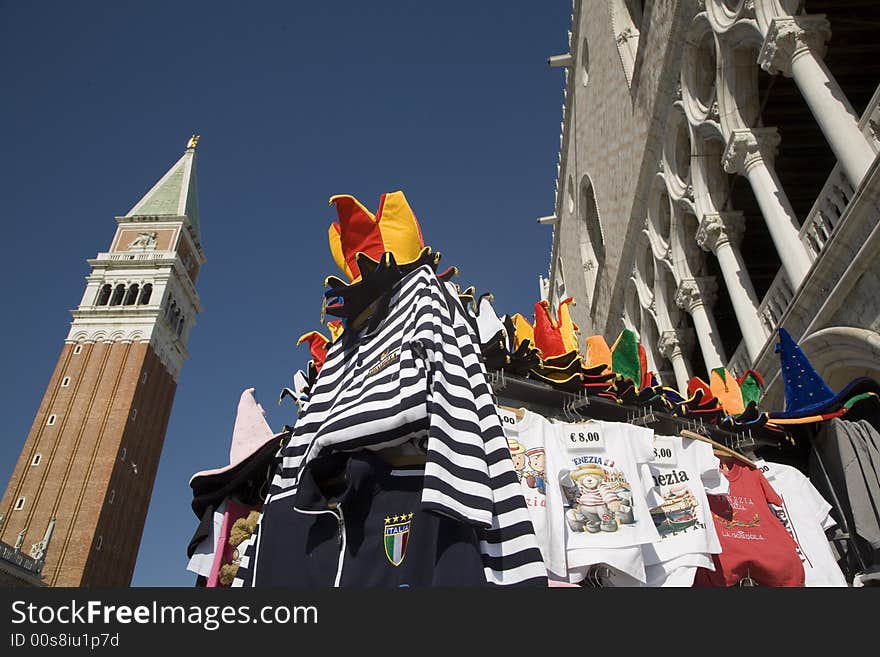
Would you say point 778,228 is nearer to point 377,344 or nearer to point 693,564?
point 693,564

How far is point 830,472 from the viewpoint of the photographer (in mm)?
3994

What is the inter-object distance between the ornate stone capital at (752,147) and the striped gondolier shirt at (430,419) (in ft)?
22.0

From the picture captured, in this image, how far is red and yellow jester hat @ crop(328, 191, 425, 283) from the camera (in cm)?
342

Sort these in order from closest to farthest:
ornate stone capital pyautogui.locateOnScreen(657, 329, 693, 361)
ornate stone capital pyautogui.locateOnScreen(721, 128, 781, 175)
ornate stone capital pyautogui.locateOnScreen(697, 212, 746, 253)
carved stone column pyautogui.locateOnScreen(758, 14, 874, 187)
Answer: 1. carved stone column pyautogui.locateOnScreen(758, 14, 874, 187)
2. ornate stone capital pyautogui.locateOnScreen(721, 128, 781, 175)
3. ornate stone capital pyautogui.locateOnScreen(697, 212, 746, 253)
4. ornate stone capital pyautogui.locateOnScreen(657, 329, 693, 361)

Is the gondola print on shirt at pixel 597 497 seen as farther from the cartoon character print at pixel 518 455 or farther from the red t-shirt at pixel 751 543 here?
the red t-shirt at pixel 751 543

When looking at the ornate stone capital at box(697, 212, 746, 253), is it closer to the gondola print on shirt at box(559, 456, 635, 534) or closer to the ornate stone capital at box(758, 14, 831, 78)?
the ornate stone capital at box(758, 14, 831, 78)

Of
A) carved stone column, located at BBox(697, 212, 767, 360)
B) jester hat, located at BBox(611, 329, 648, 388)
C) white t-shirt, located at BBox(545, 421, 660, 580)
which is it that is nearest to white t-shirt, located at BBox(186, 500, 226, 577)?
white t-shirt, located at BBox(545, 421, 660, 580)

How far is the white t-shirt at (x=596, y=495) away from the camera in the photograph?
2928 mm

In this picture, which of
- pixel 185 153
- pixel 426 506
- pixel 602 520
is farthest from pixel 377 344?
pixel 185 153

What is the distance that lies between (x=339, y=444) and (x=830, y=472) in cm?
341

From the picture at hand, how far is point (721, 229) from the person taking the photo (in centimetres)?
914

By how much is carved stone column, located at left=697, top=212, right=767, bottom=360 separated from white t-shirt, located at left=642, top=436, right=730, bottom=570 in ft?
16.9

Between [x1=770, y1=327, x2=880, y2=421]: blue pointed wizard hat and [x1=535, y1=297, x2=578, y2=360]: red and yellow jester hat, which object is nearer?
[x1=535, y1=297, x2=578, y2=360]: red and yellow jester hat

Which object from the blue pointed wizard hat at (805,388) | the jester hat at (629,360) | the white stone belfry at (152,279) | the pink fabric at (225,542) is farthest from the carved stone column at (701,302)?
Answer: the white stone belfry at (152,279)
